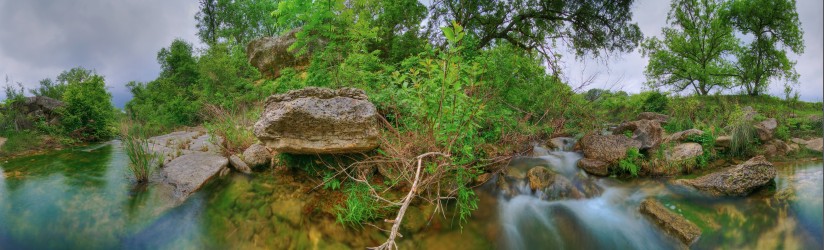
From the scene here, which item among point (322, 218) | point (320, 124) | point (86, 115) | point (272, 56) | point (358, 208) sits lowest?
point (322, 218)

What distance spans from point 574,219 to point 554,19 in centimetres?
924

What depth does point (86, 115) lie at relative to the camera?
37.7ft

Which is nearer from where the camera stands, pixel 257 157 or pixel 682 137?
pixel 257 157

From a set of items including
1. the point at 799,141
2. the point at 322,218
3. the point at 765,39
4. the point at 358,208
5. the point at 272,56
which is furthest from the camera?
the point at 765,39

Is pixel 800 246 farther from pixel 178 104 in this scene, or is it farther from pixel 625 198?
pixel 178 104

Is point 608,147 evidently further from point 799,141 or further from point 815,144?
point 799,141

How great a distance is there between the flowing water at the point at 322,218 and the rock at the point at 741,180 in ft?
0.63

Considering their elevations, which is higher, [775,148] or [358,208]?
[775,148]

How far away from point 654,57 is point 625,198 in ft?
93.2

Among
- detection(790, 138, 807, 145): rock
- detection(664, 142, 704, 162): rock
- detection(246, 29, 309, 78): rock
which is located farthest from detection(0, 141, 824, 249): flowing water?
detection(246, 29, 309, 78): rock

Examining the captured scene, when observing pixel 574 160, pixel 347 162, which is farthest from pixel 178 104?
pixel 574 160

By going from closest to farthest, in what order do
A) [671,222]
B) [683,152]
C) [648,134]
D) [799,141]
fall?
1. [671,222]
2. [683,152]
3. [648,134]
4. [799,141]

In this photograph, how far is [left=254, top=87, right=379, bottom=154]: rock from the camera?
15.8ft

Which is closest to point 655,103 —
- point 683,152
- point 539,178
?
point 683,152
